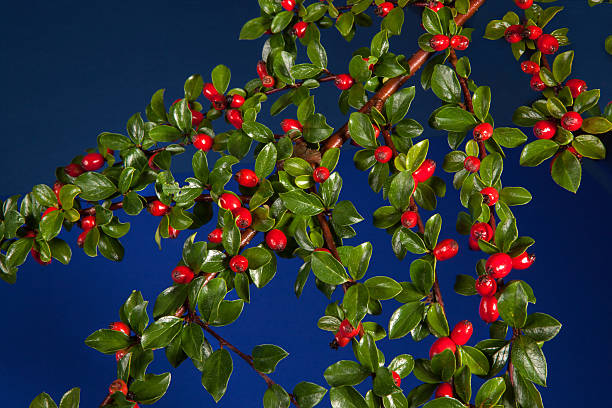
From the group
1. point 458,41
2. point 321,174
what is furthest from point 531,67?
point 321,174

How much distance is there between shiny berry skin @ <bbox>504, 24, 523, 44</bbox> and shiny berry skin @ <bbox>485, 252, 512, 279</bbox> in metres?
0.44

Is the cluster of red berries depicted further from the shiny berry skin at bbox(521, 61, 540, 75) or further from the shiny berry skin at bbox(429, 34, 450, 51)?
the shiny berry skin at bbox(521, 61, 540, 75)

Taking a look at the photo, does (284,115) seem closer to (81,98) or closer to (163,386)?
(81,98)

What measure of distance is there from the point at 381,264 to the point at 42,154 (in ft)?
4.63

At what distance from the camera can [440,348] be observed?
1.66 ft

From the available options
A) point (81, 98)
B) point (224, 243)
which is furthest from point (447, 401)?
point (81, 98)

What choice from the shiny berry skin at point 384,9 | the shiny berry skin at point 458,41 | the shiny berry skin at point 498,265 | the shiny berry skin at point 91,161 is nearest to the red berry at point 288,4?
the shiny berry skin at point 384,9

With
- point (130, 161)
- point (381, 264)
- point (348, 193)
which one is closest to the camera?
point (130, 161)

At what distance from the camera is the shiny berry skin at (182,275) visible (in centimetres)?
57

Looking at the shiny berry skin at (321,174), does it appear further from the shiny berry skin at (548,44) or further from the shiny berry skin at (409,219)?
the shiny berry skin at (548,44)

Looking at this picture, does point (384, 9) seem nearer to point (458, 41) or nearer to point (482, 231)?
point (458, 41)

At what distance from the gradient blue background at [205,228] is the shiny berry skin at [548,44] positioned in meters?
0.49

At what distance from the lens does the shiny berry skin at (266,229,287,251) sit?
0.60 meters

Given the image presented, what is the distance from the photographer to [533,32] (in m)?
0.81
